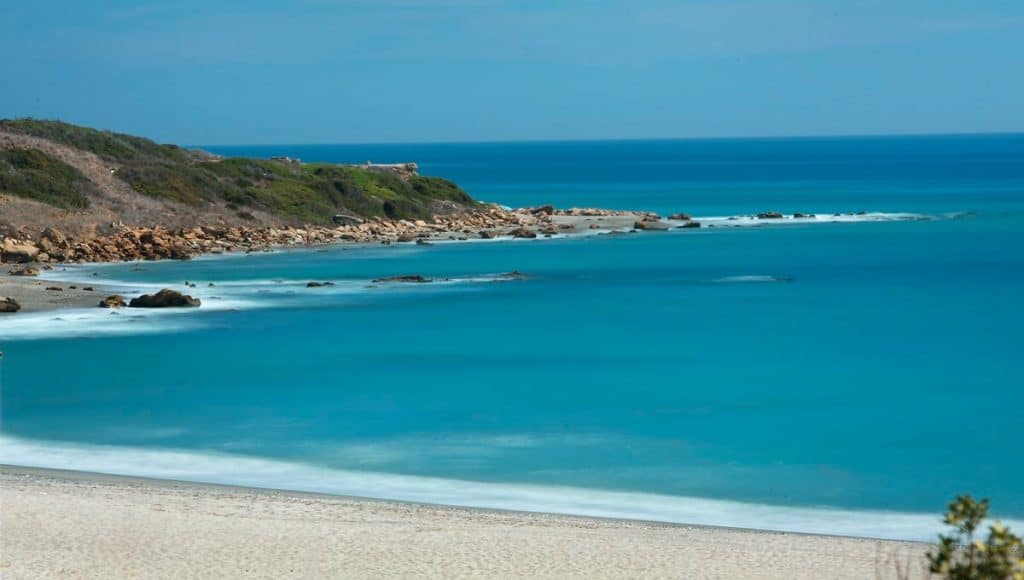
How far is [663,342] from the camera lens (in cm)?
3619

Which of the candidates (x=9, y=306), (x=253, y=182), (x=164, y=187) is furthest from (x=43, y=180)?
(x=9, y=306)

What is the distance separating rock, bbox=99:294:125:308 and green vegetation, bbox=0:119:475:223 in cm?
2646

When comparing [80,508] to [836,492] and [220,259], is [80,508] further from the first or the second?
[220,259]

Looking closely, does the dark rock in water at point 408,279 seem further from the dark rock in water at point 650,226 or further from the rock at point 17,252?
the dark rock in water at point 650,226

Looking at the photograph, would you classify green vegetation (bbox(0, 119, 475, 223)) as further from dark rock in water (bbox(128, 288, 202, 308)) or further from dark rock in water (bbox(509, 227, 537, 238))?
dark rock in water (bbox(128, 288, 202, 308))

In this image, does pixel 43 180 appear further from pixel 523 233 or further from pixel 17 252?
pixel 523 233

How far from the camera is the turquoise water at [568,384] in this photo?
2081cm

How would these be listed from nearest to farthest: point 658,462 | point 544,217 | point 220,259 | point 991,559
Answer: point 991,559
point 658,462
point 220,259
point 544,217

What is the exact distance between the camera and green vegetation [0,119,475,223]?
68812mm

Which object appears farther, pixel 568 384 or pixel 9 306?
pixel 9 306

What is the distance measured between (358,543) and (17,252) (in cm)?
3844

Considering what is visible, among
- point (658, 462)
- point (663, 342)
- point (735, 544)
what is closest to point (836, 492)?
point (658, 462)

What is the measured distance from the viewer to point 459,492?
19.9 metres

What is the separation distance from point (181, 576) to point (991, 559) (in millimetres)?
8795
